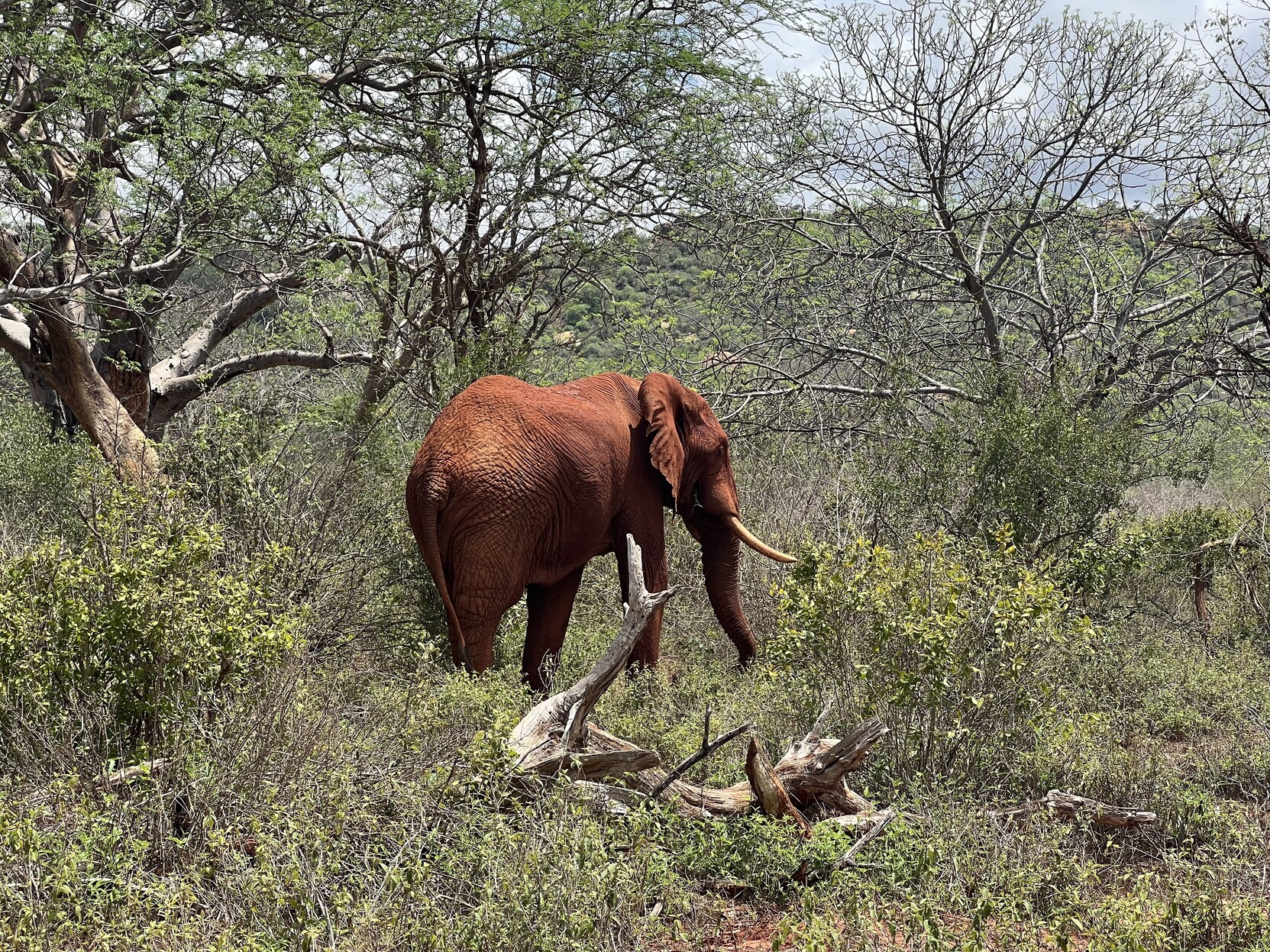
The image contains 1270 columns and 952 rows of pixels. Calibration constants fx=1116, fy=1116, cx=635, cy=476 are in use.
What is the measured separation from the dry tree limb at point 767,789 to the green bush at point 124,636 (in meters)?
1.96

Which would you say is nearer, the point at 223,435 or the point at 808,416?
the point at 223,435

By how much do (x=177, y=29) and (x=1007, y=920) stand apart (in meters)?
10.1

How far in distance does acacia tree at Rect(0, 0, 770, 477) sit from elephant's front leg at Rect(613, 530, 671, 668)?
291 centimetres

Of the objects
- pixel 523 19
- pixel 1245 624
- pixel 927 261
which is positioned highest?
pixel 523 19

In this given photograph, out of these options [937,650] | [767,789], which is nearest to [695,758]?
[767,789]

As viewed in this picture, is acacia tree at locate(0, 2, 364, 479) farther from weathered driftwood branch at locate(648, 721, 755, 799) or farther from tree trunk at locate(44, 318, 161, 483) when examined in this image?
weathered driftwood branch at locate(648, 721, 755, 799)

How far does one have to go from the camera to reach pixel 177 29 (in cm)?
1015

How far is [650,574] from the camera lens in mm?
7801

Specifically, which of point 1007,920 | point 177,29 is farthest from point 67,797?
point 177,29

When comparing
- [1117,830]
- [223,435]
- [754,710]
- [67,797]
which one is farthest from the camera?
[223,435]

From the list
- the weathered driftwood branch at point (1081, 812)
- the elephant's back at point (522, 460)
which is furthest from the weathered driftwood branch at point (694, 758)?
the elephant's back at point (522, 460)

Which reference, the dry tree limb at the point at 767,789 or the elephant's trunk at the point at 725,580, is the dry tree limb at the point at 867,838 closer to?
the dry tree limb at the point at 767,789

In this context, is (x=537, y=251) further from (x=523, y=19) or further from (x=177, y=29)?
(x=177, y=29)

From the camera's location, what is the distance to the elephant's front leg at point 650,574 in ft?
25.1
